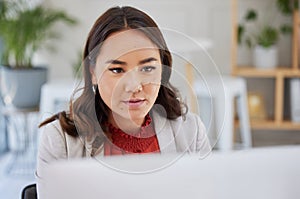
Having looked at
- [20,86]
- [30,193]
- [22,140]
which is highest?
[20,86]

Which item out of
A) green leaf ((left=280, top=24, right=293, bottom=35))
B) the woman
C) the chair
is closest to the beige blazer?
the woman

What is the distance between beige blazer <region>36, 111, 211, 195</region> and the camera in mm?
787

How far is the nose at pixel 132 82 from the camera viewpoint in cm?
73

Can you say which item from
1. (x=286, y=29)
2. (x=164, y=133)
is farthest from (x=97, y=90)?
(x=286, y=29)

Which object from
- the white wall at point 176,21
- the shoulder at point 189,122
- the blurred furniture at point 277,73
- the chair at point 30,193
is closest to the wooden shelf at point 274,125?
the blurred furniture at point 277,73

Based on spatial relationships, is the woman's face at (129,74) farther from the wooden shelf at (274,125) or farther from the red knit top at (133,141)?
the wooden shelf at (274,125)

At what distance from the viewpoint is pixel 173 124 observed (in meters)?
0.81

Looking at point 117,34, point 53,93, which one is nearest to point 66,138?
point 117,34

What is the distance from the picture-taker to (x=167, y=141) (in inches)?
31.2

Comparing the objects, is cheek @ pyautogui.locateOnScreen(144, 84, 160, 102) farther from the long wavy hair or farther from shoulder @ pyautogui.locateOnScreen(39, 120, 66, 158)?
shoulder @ pyautogui.locateOnScreen(39, 120, 66, 158)

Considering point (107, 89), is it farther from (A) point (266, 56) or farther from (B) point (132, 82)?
(A) point (266, 56)

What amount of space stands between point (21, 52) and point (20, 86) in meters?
0.23

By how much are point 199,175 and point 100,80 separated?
0.21m

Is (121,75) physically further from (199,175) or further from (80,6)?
(80,6)
